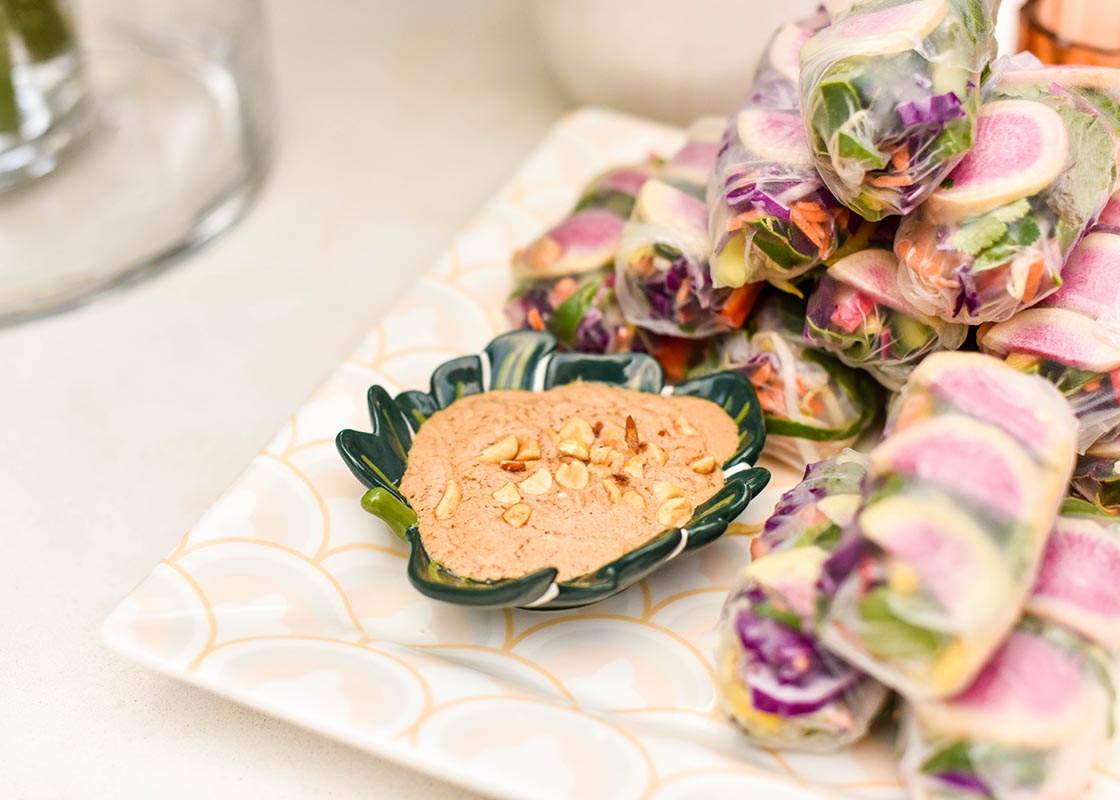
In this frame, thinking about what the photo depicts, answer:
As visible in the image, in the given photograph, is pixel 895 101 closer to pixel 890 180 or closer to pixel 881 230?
pixel 890 180

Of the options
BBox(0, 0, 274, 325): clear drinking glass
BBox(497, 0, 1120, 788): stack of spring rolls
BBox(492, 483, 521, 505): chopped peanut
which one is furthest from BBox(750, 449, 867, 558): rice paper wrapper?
BBox(0, 0, 274, 325): clear drinking glass

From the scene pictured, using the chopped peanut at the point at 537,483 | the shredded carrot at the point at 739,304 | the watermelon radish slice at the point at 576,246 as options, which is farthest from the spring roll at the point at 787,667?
the watermelon radish slice at the point at 576,246

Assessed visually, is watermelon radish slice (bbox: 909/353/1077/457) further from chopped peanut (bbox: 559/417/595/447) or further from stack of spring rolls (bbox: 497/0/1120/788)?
chopped peanut (bbox: 559/417/595/447)

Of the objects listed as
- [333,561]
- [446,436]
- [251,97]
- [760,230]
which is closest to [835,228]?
[760,230]

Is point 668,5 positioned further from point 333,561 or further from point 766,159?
point 333,561

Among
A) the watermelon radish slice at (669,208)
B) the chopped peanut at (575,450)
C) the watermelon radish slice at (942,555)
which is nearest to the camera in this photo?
the watermelon radish slice at (942,555)

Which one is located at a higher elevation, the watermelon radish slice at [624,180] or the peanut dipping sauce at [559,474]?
the watermelon radish slice at [624,180]

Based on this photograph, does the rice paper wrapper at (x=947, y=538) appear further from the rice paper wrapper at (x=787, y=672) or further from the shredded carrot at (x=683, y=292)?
the shredded carrot at (x=683, y=292)
